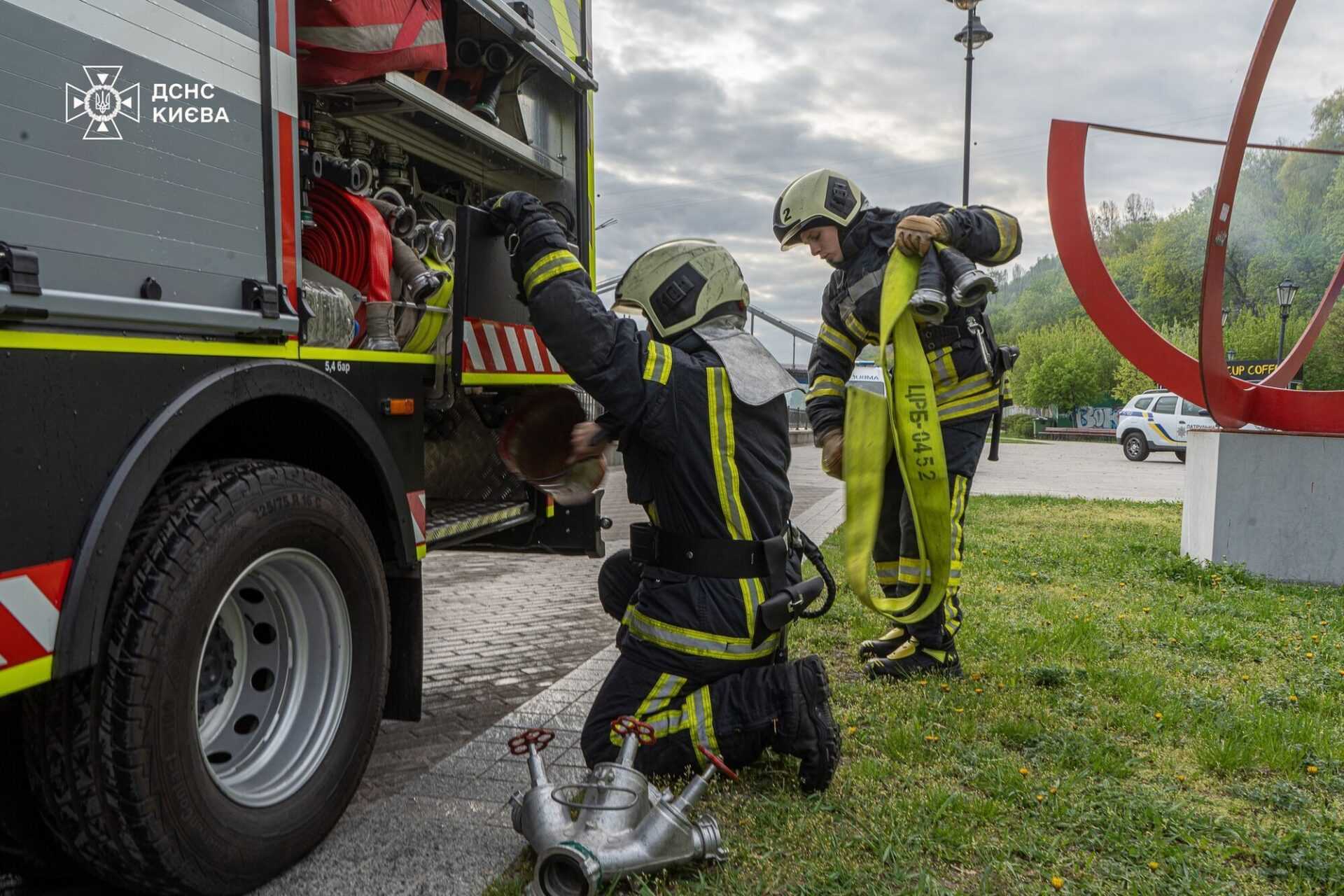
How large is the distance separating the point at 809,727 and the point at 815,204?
7.72 ft

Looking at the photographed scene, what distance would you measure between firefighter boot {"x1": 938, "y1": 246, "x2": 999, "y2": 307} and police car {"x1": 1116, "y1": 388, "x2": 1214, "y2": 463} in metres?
Answer: 20.8

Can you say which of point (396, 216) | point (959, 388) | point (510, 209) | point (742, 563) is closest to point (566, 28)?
point (396, 216)

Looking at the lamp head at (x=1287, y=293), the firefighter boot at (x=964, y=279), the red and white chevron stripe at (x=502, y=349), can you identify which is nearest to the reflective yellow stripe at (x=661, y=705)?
the red and white chevron stripe at (x=502, y=349)

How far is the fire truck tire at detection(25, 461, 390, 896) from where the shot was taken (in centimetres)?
204

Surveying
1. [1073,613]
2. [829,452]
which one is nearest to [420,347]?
[829,452]

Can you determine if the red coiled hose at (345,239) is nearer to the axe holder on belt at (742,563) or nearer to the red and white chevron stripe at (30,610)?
the axe holder on belt at (742,563)

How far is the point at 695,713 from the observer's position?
302 cm

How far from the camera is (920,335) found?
14.6ft

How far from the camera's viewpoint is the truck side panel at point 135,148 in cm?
184

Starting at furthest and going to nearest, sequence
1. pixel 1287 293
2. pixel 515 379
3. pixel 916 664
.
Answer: pixel 1287 293 → pixel 916 664 → pixel 515 379

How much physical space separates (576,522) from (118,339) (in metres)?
2.93

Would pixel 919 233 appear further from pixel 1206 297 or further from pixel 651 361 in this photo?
pixel 1206 297

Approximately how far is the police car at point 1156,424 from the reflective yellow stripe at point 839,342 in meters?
20.5

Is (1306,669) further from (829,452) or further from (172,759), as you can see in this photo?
(172,759)
